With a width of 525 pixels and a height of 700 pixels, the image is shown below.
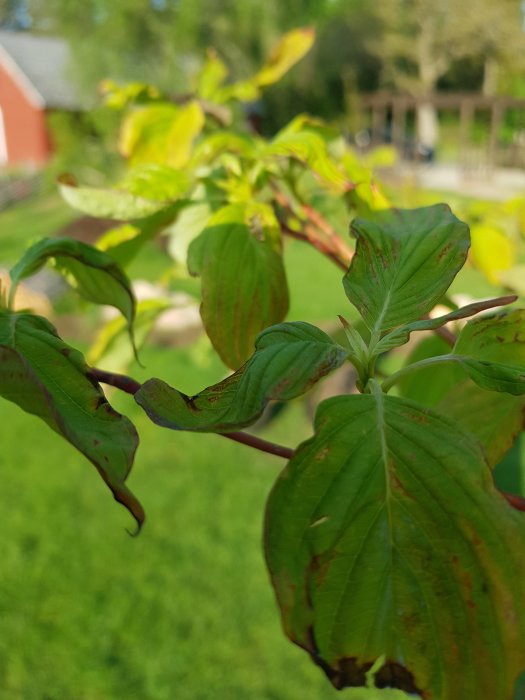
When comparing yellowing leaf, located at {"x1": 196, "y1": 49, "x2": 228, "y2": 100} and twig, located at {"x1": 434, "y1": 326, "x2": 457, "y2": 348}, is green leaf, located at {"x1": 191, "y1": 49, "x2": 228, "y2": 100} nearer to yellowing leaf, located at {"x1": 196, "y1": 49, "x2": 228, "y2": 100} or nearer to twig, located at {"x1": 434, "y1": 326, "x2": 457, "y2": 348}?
yellowing leaf, located at {"x1": 196, "y1": 49, "x2": 228, "y2": 100}

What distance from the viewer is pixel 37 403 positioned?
0.21 m

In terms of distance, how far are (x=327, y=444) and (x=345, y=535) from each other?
3 centimetres

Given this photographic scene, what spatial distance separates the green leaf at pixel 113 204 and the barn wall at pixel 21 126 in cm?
1239

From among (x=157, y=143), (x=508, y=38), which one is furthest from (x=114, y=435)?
(x=508, y=38)

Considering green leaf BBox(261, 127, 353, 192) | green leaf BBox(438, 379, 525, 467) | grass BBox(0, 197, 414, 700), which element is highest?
green leaf BBox(261, 127, 353, 192)

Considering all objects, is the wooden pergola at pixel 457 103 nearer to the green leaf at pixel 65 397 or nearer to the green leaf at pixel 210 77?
the green leaf at pixel 210 77

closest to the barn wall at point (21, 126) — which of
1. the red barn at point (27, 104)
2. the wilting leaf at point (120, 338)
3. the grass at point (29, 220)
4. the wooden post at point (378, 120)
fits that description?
the red barn at point (27, 104)

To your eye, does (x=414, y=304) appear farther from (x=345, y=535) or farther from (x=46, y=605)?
(x=46, y=605)

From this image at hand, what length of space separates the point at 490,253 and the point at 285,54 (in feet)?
0.93

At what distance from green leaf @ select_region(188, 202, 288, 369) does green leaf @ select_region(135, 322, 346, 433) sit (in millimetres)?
124

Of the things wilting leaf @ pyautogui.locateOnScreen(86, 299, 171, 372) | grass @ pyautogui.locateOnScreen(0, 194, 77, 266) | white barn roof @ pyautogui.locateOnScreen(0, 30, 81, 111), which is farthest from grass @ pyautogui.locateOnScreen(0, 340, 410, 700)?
white barn roof @ pyautogui.locateOnScreen(0, 30, 81, 111)

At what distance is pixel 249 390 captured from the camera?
8.7 inches

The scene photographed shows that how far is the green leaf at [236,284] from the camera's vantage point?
14.6 inches

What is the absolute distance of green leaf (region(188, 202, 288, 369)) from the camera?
37 cm
